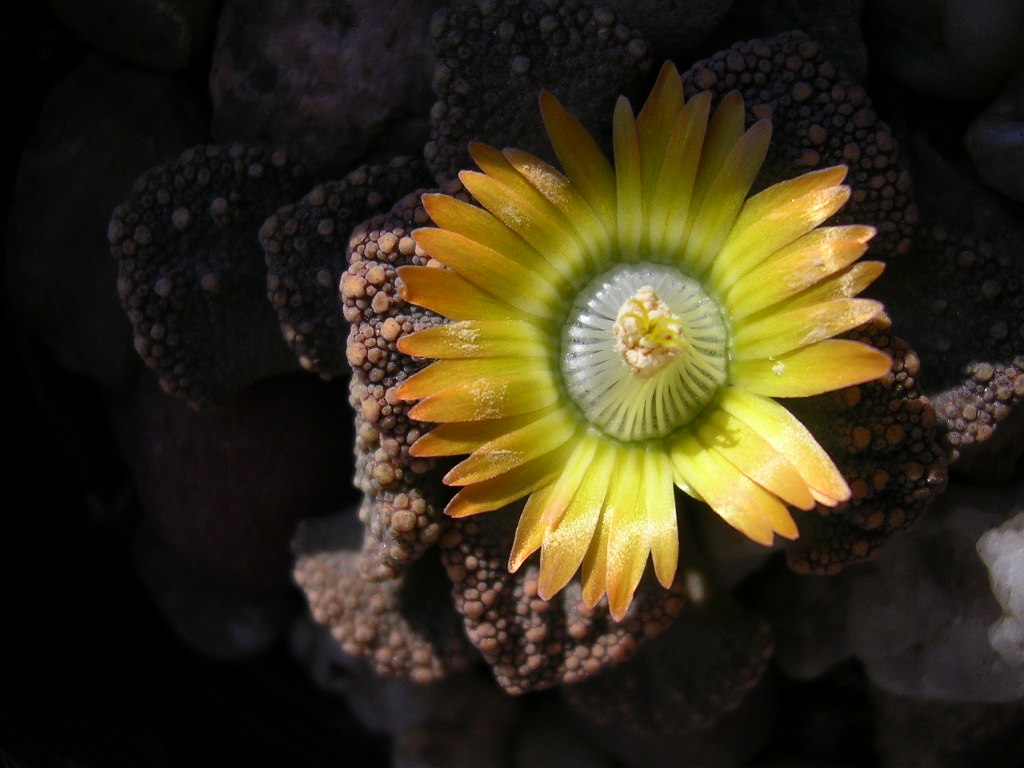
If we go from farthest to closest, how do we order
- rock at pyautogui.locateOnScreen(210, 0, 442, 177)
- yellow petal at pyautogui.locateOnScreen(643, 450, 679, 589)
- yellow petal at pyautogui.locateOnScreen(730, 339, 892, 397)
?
rock at pyautogui.locateOnScreen(210, 0, 442, 177)
yellow petal at pyautogui.locateOnScreen(643, 450, 679, 589)
yellow petal at pyautogui.locateOnScreen(730, 339, 892, 397)

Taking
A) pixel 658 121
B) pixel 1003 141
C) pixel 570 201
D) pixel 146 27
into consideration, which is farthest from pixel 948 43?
pixel 146 27

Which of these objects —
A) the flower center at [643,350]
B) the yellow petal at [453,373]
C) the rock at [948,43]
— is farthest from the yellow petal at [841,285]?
the rock at [948,43]

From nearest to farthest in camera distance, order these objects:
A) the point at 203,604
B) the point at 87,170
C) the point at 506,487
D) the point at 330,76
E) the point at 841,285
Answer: the point at 841,285 → the point at 506,487 → the point at 330,76 → the point at 87,170 → the point at 203,604

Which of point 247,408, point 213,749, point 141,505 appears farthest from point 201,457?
point 213,749

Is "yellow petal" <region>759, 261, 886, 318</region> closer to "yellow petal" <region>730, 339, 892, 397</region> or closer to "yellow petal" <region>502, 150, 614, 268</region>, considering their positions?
"yellow petal" <region>730, 339, 892, 397</region>

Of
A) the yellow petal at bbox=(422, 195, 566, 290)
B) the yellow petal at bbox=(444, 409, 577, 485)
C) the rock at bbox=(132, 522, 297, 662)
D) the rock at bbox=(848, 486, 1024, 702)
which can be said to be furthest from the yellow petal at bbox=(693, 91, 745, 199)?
the rock at bbox=(132, 522, 297, 662)

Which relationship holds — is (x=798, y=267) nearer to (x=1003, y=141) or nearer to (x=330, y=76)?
(x=1003, y=141)
